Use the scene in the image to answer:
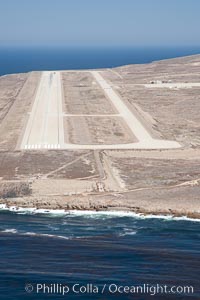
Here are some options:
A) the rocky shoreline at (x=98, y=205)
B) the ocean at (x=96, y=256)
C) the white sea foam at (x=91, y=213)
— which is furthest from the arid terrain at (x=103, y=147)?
the ocean at (x=96, y=256)

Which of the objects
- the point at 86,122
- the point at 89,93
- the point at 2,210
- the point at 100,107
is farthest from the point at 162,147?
the point at 89,93

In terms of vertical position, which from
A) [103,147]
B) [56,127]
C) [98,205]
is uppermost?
[56,127]

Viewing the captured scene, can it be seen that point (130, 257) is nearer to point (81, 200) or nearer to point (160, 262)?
point (160, 262)

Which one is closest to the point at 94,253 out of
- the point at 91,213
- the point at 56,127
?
the point at 91,213

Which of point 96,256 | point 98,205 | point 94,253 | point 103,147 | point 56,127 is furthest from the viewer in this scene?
point 56,127

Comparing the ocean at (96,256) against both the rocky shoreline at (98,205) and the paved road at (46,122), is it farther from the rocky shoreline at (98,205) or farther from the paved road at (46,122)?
the paved road at (46,122)

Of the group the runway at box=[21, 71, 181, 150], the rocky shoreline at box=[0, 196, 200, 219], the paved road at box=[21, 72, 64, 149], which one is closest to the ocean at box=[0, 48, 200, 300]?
the rocky shoreline at box=[0, 196, 200, 219]

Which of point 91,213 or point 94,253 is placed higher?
point 94,253

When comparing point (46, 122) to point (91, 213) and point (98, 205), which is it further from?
point (91, 213)
